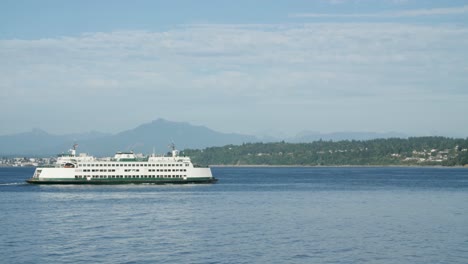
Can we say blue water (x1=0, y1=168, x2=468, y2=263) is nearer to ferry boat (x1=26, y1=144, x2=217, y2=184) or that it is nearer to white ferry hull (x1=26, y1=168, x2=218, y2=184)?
white ferry hull (x1=26, y1=168, x2=218, y2=184)

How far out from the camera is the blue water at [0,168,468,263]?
150ft

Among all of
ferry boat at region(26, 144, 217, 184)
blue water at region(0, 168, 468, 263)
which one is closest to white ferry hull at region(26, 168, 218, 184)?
ferry boat at region(26, 144, 217, 184)

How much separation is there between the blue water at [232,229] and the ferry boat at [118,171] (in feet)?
80.1

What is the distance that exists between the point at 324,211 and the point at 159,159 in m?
52.1

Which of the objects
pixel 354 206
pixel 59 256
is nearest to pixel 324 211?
pixel 354 206

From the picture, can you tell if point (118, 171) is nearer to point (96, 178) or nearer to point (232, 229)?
point (96, 178)

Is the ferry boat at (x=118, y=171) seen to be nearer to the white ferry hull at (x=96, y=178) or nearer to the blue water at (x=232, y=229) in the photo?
the white ferry hull at (x=96, y=178)

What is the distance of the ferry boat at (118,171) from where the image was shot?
384 feet

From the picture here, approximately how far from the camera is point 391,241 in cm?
5125

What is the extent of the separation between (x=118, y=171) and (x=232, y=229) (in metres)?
63.9

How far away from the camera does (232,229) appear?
57875 mm

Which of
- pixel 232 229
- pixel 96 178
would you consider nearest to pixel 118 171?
pixel 96 178

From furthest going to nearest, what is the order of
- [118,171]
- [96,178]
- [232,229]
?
[118,171], [96,178], [232,229]

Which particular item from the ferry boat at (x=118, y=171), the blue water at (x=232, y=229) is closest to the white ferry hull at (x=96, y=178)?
the ferry boat at (x=118, y=171)
